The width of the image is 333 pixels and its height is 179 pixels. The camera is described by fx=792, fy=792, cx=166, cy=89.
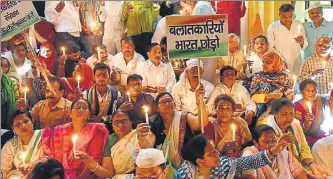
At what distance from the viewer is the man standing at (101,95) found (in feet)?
15.5

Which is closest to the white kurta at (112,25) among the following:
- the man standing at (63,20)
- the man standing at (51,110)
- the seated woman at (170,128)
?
the man standing at (63,20)

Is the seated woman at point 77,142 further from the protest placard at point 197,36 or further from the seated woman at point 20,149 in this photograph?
the protest placard at point 197,36

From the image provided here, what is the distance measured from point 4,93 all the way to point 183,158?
112 centimetres

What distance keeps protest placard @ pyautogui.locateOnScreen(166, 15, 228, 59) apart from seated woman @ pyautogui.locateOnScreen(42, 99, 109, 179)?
0.60 metres

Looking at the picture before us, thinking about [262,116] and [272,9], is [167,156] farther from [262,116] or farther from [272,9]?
[272,9]

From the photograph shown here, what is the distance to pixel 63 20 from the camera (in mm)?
5234

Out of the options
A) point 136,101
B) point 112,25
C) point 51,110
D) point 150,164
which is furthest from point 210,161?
point 112,25

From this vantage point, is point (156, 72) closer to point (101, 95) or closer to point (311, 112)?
point (101, 95)

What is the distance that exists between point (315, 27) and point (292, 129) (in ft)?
3.48

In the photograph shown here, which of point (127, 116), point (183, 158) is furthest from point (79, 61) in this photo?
point (183, 158)

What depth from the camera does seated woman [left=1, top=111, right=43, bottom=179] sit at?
4410 mm

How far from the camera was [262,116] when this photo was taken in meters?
4.76

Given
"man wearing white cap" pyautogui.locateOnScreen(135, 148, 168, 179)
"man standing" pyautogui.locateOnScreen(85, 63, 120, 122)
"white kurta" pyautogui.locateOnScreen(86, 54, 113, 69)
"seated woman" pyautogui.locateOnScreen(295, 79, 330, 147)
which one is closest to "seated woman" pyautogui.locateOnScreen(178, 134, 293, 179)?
"man wearing white cap" pyautogui.locateOnScreen(135, 148, 168, 179)

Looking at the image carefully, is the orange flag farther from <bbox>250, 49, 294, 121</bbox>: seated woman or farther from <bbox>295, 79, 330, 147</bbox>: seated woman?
<bbox>295, 79, 330, 147</bbox>: seated woman
